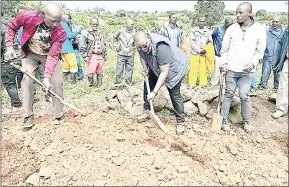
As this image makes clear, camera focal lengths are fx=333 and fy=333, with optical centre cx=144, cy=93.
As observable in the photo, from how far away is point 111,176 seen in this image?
330 centimetres

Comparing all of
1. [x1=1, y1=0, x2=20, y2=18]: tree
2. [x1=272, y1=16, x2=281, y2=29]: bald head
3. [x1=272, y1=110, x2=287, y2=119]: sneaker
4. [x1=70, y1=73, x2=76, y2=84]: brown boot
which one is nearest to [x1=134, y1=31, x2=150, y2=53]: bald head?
[x1=272, y1=110, x2=287, y2=119]: sneaker

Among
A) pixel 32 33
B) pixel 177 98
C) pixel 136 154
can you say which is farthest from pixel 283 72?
pixel 32 33

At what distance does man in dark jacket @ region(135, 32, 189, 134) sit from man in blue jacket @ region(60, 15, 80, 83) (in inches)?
112

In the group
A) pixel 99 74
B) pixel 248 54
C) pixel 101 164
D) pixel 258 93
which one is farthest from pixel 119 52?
pixel 101 164

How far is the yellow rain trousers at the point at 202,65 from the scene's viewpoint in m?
7.01

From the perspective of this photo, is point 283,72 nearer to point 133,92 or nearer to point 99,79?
point 133,92

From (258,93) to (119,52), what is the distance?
2.93 meters

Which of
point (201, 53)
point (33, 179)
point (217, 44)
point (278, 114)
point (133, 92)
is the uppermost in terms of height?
point (217, 44)

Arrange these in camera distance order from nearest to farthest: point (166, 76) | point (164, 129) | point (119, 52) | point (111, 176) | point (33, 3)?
point (111, 176)
point (166, 76)
point (164, 129)
point (119, 52)
point (33, 3)

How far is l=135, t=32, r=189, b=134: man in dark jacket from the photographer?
12.8 feet

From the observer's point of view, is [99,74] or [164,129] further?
[99,74]

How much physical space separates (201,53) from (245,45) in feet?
9.29

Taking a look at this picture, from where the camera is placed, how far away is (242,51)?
4180mm

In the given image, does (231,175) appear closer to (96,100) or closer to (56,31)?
(56,31)
